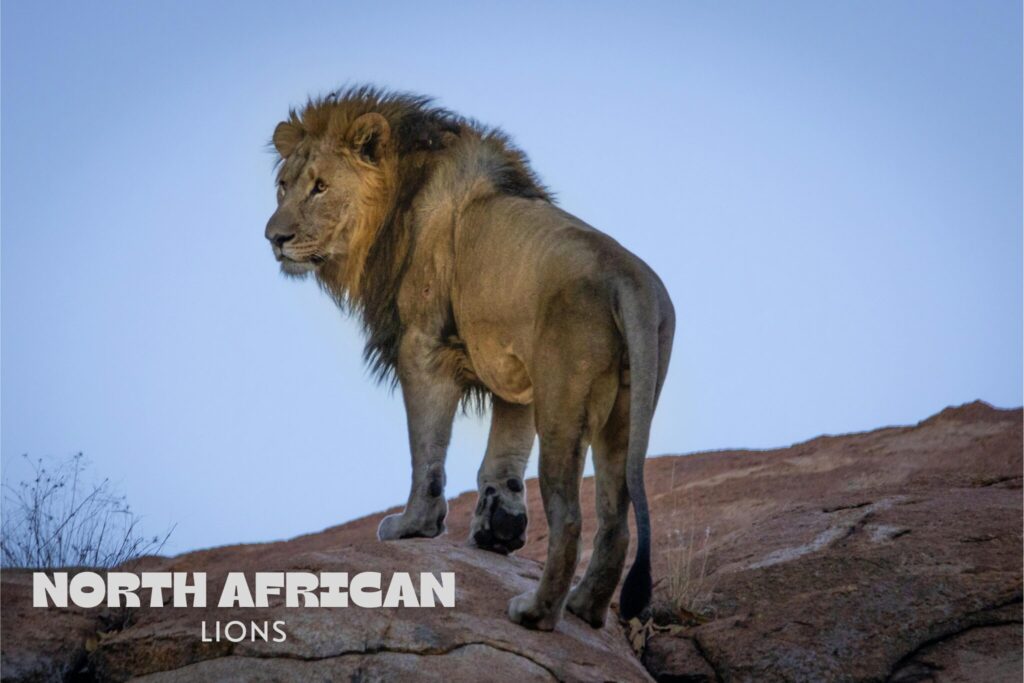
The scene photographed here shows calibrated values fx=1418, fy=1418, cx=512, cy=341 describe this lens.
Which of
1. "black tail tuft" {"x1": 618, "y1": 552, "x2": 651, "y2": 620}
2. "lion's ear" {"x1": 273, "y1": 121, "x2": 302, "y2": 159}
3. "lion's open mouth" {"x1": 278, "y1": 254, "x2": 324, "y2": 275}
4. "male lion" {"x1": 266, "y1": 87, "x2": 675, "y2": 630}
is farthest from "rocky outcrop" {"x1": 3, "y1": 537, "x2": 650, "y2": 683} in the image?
"lion's ear" {"x1": 273, "y1": 121, "x2": 302, "y2": 159}

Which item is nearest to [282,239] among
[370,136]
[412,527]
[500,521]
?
[370,136]

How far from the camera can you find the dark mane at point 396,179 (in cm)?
711

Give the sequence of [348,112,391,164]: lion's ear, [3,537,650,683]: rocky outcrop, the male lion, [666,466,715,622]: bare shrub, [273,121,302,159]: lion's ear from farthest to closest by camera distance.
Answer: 1. [273,121,302,159]: lion's ear
2. [348,112,391,164]: lion's ear
3. [666,466,715,622]: bare shrub
4. the male lion
5. [3,537,650,683]: rocky outcrop

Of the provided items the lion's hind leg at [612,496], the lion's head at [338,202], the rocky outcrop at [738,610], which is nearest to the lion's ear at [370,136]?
the lion's head at [338,202]

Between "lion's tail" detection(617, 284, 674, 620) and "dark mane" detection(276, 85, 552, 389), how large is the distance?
1558 millimetres

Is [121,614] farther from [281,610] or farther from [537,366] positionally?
[537,366]

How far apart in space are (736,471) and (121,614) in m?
4.46

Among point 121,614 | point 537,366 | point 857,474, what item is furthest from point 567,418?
point 857,474

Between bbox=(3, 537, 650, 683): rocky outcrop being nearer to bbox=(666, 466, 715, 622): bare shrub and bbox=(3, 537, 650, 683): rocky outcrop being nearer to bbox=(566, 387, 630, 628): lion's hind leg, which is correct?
bbox=(566, 387, 630, 628): lion's hind leg

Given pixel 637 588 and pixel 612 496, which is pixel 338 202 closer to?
pixel 612 496

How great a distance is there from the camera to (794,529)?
7160 mm

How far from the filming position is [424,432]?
6.82m

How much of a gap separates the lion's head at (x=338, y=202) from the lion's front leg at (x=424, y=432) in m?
0.66

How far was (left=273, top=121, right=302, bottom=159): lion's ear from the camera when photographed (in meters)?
7.64
